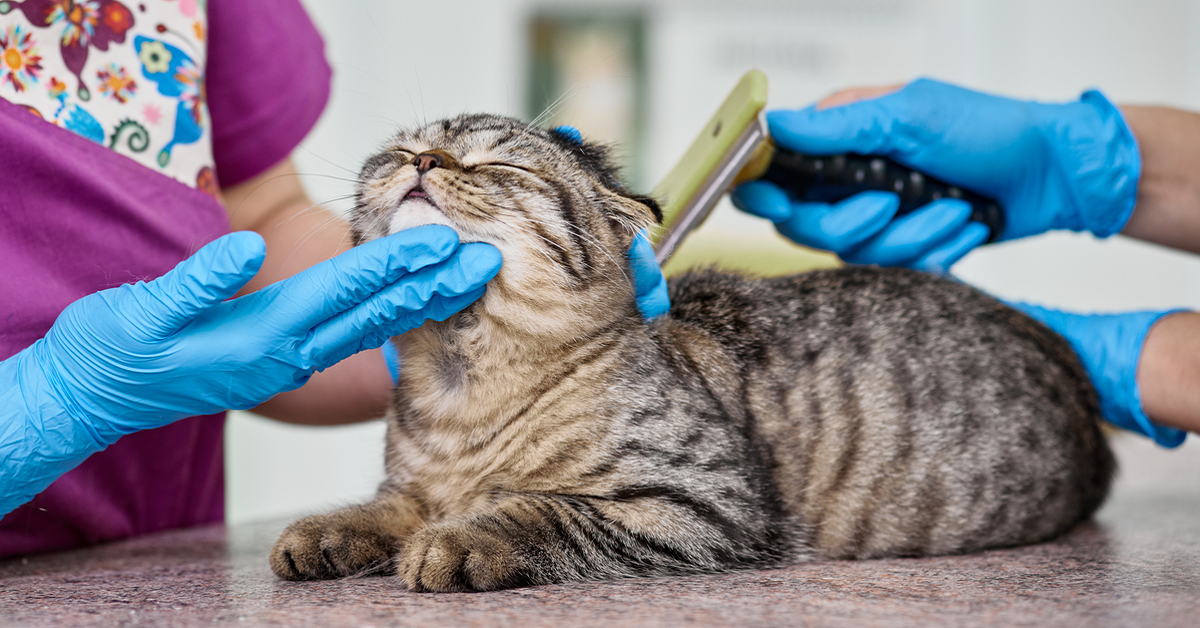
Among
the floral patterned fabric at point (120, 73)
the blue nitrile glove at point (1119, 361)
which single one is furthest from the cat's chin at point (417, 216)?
the blue nitrile glove at point (1119, 361)

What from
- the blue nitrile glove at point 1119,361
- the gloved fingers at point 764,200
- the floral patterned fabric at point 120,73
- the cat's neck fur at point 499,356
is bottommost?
the blue nitrile glove at point 1119,361

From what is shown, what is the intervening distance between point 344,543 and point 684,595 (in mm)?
494

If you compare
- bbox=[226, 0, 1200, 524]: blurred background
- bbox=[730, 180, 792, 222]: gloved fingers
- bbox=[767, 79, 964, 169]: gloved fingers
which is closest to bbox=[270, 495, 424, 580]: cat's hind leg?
bbox=[730, 180, 792, 222]: gloved fingers

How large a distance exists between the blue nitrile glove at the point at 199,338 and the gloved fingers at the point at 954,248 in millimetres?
1112

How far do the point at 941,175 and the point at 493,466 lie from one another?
1.19m

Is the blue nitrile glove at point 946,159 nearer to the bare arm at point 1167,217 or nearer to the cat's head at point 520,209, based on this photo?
the bare arm at point 1167,217

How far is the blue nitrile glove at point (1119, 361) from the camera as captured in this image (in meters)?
1.73

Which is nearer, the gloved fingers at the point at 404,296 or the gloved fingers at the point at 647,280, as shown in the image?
the gloved fingers at the point at 404,296

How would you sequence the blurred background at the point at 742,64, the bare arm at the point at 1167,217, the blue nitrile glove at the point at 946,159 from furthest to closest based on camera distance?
the blurred background at the point at 742,64
the blue nitrile glove at the point at 946,159
the bare arm at the point at 1167,217

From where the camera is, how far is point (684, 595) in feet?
3.34

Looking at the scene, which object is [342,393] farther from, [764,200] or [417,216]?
[764,200]

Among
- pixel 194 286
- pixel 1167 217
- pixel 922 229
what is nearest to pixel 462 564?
pixel 194 286

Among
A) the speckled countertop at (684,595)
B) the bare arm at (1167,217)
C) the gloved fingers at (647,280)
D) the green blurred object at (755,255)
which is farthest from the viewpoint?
the green blurred object at (755,255)

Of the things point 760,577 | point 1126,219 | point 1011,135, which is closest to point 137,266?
point 760,577
